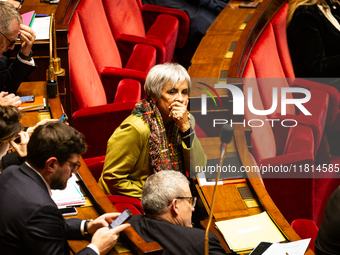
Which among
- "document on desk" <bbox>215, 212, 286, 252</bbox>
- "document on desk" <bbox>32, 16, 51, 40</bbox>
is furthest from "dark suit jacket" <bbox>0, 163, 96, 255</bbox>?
"document on desk" <bbox>32, 16, 51, 40</bbox>

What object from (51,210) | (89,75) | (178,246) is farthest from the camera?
(89,75)

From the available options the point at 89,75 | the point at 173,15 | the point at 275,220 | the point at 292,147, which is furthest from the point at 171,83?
the point at 173,15

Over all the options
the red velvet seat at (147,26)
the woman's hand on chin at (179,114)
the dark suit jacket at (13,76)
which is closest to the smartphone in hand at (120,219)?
the woman's hand on chin at (179,114)

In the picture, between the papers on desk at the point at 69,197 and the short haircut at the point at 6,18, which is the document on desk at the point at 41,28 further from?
the papers on desk at the point at 69,197

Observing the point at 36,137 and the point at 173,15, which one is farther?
the point at 173,15

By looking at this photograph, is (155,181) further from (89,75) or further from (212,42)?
(212,42)

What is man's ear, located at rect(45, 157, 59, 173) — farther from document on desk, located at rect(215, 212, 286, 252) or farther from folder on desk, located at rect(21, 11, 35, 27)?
folder on desk, located at rect(21, 11, 35, 27)

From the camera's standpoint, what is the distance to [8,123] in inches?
35.9

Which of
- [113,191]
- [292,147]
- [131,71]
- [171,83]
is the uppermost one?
[171,83]

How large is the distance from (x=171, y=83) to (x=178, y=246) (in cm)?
48

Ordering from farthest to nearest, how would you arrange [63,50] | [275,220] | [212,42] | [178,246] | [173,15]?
[173,15] → [212,42] → [63,50] → [275,220] → [178,246]

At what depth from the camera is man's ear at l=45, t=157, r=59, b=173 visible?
0.76 meters

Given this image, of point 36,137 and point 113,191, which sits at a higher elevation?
A: point 36,137

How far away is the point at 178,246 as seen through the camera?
841mm
